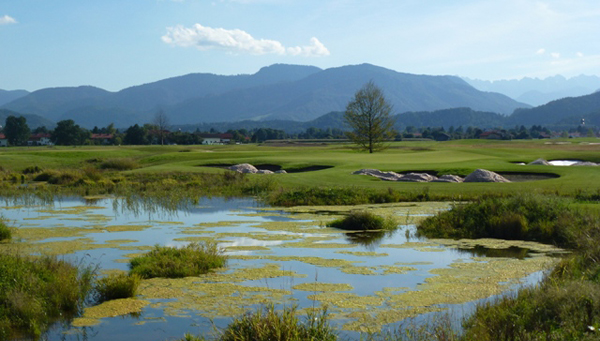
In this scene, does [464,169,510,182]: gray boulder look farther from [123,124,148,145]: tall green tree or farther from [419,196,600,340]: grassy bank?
[123,124,148,145]: tall green tree

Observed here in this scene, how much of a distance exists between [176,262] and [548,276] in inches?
353

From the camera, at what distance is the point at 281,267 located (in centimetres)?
1655

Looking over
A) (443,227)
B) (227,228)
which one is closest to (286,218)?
(227,228)

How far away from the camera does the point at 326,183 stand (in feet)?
130

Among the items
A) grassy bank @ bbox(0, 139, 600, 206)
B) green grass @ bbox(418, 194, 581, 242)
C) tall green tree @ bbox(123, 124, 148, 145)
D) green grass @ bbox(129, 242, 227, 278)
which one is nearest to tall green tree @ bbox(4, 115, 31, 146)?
tall green tree @ bbox(123, 124, 148, 145)

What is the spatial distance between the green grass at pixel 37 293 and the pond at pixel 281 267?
0.58 metres

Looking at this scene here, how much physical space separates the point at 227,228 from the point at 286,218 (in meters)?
3.73

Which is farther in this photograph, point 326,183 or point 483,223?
point 326,183

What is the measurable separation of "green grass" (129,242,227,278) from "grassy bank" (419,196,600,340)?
7.16 meters

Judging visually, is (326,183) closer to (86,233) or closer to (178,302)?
(86,233)

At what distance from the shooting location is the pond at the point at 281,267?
12320mm

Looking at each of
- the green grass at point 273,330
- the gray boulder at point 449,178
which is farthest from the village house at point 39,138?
the green grass at point 273,330

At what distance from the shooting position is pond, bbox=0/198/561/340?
40.4 feet

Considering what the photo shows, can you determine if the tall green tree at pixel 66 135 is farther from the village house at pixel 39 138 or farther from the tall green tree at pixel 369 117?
the tall green tree at pixel 369 117
